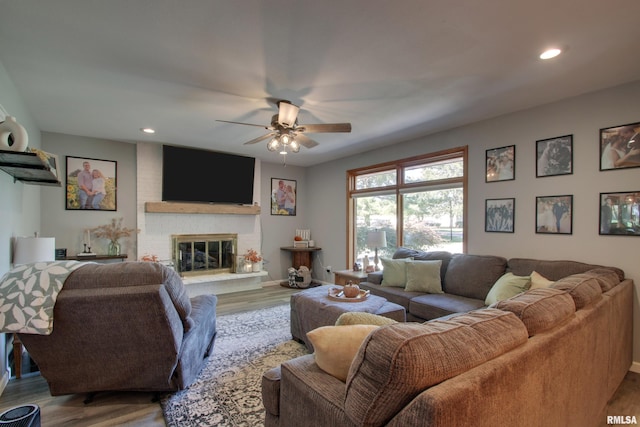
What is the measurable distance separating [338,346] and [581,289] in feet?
5.03

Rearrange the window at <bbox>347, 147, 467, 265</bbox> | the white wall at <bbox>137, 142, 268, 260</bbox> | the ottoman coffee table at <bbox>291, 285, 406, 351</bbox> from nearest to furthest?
the ottoman coffee table at <bbox>291, 285, 406, 351</bbox>, the window at <bbox>347, 147, 467, 265</bbox>, the white wall at <bbox>137, 142, 268, 260</bbox>

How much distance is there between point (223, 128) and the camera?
412 cm

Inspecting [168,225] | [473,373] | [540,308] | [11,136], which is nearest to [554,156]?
[540,308]

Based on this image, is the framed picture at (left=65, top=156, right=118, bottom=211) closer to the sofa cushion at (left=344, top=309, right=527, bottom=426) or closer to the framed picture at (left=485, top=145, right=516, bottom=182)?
the sofa cushion at (left=344, top=309, right=527, bottom=426)

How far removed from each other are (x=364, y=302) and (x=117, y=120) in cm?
367

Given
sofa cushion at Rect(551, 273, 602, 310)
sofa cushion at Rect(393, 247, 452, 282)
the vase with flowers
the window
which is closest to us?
sofa cushion at Rect(551, 273, 602, 310)

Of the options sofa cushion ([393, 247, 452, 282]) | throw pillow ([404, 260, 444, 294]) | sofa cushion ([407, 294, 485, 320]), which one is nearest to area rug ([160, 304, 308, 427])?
sofa cushion ([407, 294, 485, 320])

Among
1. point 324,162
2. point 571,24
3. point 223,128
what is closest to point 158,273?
point 223,128

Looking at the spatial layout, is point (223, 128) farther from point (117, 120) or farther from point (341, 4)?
point (341, 4)

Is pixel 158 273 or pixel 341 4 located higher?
pixel 341 4

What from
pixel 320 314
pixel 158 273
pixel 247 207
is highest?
pixel 247 207

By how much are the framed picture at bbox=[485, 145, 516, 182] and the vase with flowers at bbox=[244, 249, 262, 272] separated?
4.10 metres

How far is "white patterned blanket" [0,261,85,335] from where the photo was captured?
69.7 inches
